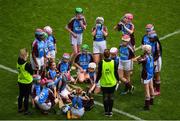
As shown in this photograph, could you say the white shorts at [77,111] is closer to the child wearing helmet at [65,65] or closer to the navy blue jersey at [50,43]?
the child wearing helmet at [65,65]

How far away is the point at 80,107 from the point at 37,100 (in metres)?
1.34

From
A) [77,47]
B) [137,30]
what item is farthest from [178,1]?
[77,47]

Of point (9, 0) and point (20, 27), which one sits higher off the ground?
point (9, 0)

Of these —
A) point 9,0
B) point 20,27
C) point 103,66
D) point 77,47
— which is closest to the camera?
Result: point 103,66

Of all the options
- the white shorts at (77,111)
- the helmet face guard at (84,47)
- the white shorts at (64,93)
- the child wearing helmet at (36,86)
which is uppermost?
the helmet face guard at (84,47)

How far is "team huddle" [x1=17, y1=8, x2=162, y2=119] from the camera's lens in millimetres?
15641

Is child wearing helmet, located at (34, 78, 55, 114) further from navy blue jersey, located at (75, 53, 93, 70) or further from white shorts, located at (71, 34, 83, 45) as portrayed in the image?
white shorts, located at (71, 34, 83, 45)

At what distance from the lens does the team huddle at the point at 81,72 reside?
15641 millimetres

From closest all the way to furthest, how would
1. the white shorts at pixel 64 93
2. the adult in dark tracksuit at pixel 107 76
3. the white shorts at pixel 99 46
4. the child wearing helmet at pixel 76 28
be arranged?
the adult in dark tracksuit at pixel 107 76 < the white shorts at pixel 64 93 < the white shorts at pixel 99 46 < the child wearing helmet at pixel 76 28

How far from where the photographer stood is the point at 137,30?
2273cm

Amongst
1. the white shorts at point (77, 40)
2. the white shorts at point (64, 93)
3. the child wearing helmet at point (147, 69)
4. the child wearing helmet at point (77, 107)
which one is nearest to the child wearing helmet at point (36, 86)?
the white shorts at point (64, 93)

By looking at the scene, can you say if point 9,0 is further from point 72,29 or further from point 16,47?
point 72,29

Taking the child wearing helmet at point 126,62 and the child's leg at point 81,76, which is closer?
the child wearing helmet at point 126,62

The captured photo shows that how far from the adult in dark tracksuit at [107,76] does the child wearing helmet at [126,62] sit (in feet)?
5.11
